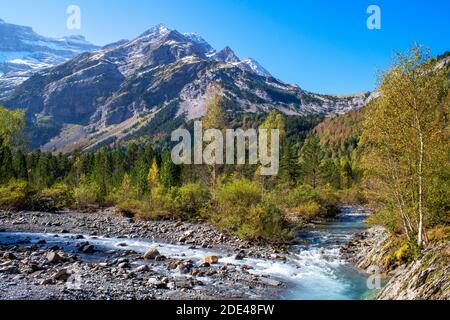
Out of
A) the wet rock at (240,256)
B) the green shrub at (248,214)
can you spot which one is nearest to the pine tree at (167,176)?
the green shrub at (248,214)

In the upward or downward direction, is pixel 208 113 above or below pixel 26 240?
above

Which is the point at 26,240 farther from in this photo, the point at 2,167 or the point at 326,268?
the point at 2,167

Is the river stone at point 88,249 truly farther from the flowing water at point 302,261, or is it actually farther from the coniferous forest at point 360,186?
the coniferous forest at point 360,186

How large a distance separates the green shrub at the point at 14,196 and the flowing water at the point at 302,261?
68.5 feet

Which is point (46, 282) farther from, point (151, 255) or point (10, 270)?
point (151, 255)

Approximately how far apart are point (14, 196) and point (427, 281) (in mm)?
51586

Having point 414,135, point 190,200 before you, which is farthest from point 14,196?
point 414,135

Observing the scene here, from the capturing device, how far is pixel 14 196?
5216cm

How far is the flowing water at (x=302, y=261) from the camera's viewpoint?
772 inches

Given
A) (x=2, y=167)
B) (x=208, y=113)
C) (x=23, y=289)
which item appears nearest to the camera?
(x=23, y=289)
